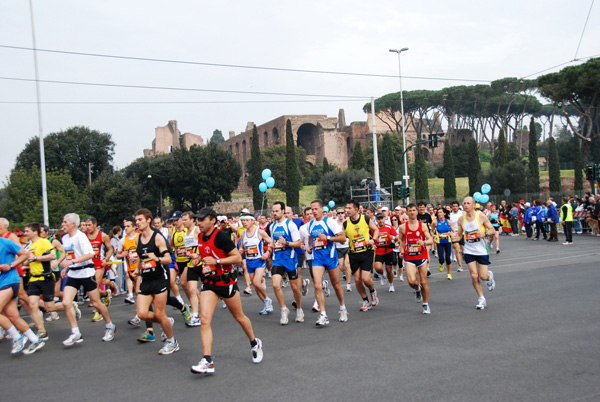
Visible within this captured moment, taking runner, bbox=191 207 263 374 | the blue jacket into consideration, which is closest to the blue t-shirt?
runner, bbox=191 207 263 374

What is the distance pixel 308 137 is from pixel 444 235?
80447 millimetres

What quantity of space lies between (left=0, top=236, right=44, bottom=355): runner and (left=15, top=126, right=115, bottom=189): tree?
58.5 metres

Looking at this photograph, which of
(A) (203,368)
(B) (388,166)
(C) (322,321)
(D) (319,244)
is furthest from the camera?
(B) (388,166)

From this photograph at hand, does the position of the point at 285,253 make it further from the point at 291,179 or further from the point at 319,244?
the point at 291,179

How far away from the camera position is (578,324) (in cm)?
754

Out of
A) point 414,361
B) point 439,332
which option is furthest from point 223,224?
point 414,361

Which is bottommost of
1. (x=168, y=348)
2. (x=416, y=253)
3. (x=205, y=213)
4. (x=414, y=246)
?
(x=168, y=348)

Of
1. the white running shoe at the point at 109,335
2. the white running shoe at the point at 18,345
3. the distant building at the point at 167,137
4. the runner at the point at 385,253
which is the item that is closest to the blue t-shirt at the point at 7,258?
the white running shoe at the point at 18,345

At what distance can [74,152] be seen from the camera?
6438cm

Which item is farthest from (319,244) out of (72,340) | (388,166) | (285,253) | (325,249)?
(388,166)

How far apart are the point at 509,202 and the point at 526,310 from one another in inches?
1745

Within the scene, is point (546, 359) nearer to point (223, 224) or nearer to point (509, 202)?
point (223, 224)

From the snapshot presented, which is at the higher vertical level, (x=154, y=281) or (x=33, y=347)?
(x=154, y=281)

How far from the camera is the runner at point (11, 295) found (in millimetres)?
7551
